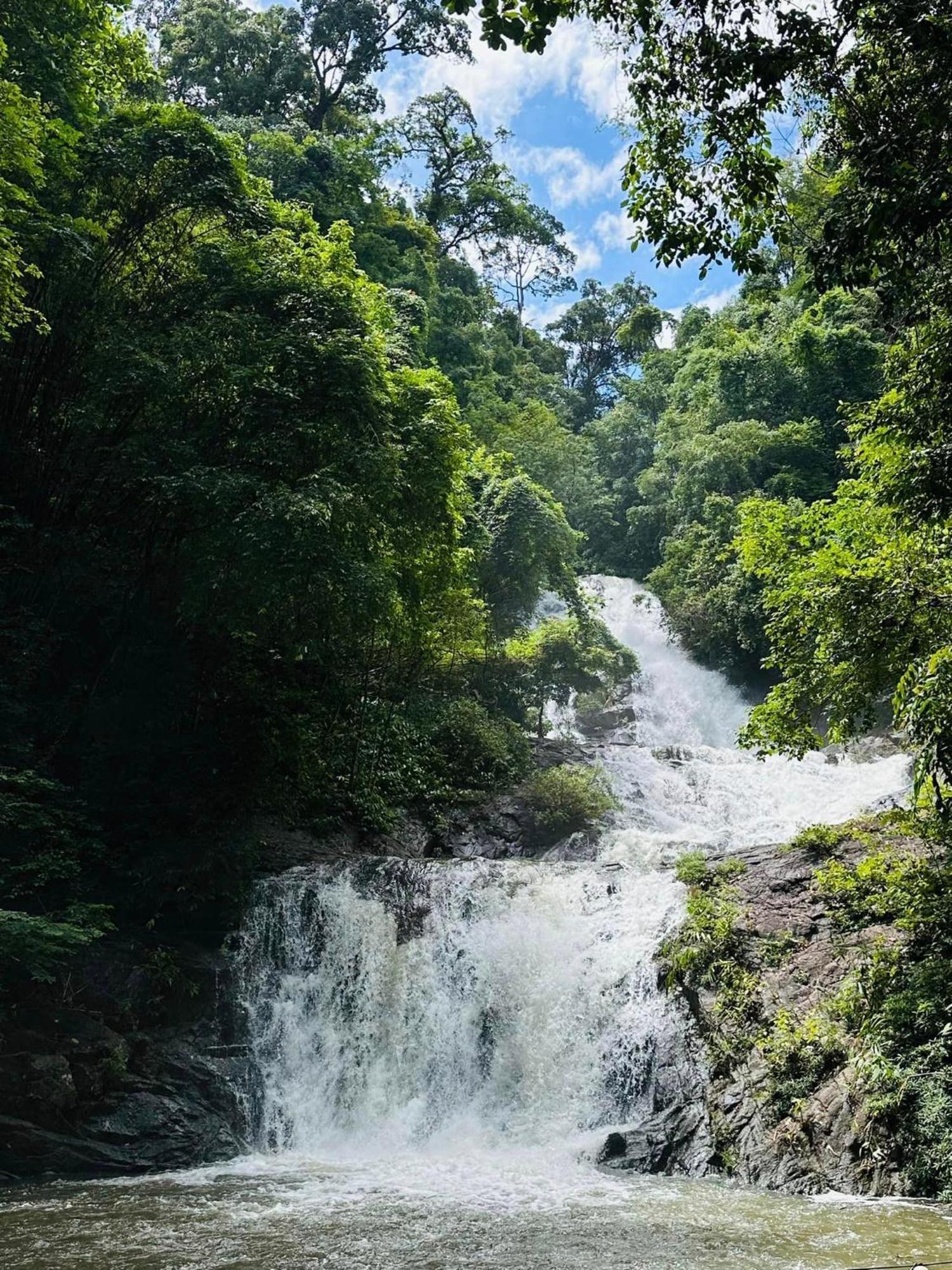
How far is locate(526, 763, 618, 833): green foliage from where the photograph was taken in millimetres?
16812

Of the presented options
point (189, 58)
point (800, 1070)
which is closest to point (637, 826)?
point (800, 1070)

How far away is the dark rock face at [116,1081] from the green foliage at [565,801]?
7.75m

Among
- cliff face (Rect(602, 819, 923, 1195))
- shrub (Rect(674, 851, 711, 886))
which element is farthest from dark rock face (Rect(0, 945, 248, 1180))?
shrub (Rect(674, 851, 711, 886))

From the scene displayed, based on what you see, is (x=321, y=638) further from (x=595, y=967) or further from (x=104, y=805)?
(x=595, y=967)

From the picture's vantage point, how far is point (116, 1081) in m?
9.16

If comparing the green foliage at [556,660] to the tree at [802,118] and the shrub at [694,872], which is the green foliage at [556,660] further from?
the tree at [802,118]

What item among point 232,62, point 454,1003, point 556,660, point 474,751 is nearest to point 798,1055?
point 454,1003

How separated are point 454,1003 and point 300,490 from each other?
630 cm

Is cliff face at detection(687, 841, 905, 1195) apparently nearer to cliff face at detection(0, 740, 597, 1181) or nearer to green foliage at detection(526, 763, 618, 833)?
cliff face at detection(0, 740, 597, 1181)

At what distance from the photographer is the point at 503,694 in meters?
21.4

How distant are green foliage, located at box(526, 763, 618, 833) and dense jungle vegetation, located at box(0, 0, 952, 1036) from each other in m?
0.96

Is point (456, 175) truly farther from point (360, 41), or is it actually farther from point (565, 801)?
point (565, 801)

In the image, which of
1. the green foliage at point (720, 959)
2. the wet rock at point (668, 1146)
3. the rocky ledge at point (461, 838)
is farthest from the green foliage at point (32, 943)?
the green foliage at point (720, 959)

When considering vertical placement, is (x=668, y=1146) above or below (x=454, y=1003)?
below
